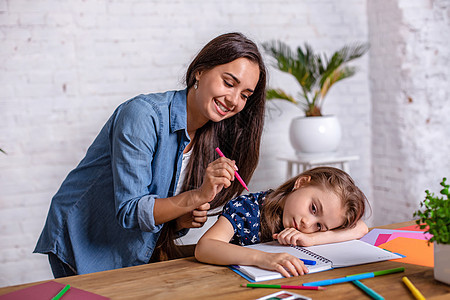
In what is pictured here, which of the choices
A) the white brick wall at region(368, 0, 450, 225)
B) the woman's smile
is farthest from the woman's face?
the white brick wall at region(368, 0, 450, 225)

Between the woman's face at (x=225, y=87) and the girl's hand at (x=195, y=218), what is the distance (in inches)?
11.4

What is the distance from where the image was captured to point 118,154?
1337 mm

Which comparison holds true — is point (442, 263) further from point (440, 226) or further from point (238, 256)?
point (238, 256)

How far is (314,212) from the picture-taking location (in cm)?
131

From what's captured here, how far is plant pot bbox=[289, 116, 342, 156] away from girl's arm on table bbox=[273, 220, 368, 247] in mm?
1445

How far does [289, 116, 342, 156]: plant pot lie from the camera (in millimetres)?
2727

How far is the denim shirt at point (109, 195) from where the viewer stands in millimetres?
1426

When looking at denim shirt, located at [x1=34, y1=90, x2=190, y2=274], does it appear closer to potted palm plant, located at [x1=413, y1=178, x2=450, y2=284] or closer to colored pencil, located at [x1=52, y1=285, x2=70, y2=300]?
colored pencil, located at [x1=52, y1=285, x2=70, y2=300]

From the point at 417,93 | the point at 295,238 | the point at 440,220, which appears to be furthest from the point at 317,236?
the point at 417,93

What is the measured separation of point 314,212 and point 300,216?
4 centimetres

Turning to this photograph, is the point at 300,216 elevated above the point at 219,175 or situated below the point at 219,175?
below

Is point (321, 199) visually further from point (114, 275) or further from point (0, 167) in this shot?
point (0, 167)

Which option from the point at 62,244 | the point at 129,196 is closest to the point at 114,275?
the point at 129,196

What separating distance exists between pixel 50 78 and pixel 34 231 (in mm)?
862
